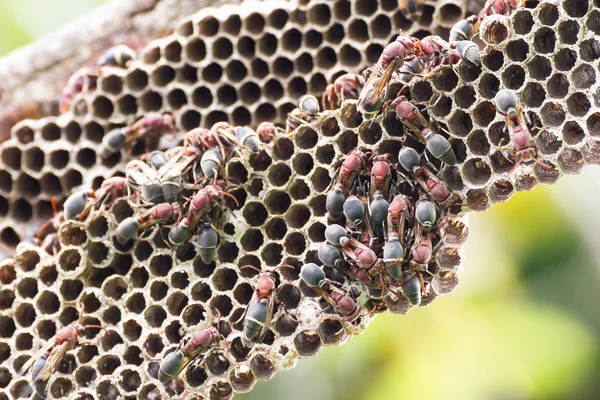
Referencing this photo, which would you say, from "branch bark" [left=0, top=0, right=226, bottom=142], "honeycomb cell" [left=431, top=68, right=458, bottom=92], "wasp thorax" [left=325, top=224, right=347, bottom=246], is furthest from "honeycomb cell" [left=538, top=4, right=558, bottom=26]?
"branch bark" [left=0, top=0, right=226, bottom=142]

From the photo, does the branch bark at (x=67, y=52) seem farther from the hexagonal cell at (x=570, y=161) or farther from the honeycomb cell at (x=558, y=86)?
the hexagonal cell at (x=570, y=161)

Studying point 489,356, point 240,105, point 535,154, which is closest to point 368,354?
point 489,356

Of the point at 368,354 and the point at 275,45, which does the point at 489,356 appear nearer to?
the point at 368,354

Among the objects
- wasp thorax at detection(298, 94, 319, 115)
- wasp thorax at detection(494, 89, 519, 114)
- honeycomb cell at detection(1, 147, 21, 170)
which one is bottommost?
wasp thorax at detection(494, 89, 519, 114)

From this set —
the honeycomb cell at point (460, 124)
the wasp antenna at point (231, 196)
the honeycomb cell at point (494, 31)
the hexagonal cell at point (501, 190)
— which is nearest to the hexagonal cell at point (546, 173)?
the hexagonal cell at point (501, 190)

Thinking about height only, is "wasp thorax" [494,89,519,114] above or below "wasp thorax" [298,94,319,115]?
below

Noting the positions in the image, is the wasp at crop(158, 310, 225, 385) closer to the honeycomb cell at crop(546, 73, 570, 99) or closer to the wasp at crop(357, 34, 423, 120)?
the wasp at crop(357, 34, 423, 120)

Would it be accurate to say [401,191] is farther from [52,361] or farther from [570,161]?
[52,361]
